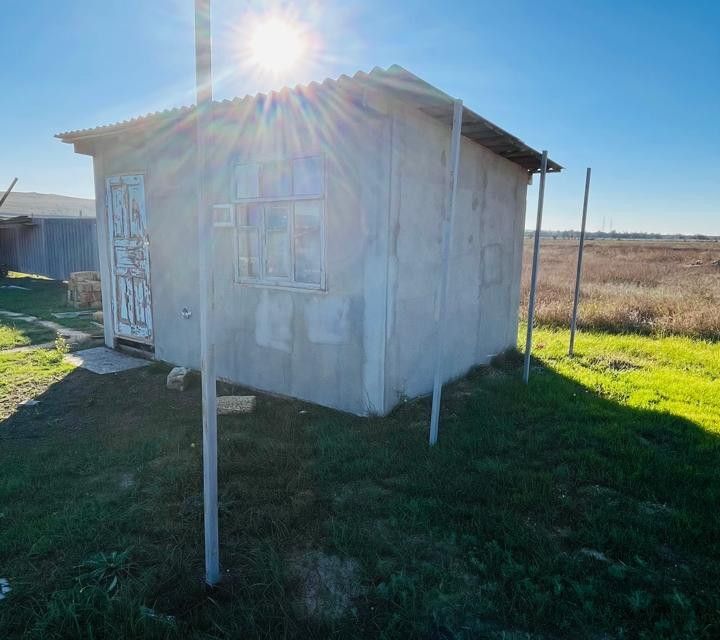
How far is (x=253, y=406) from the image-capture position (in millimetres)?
4938

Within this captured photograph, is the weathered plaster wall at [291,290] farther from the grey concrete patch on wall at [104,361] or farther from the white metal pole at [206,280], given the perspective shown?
the white metal pole at [206,280]

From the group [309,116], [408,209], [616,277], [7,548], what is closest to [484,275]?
[408,209]

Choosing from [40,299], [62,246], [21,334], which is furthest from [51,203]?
[21,334]

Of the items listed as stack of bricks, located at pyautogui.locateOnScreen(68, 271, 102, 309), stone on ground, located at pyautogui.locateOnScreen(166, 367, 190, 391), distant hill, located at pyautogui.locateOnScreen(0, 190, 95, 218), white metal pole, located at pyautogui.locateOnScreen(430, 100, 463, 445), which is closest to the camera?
white metal pole, located at pyautogui.locateOnScreen(430, 100, 463, 445)

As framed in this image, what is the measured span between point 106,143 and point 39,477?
17.5 ft

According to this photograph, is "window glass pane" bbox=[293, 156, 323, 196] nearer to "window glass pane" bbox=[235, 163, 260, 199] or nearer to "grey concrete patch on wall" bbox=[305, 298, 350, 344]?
"window glass pane" bbox=[235, 163, 260, 199]

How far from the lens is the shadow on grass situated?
Result: 7.41 feet

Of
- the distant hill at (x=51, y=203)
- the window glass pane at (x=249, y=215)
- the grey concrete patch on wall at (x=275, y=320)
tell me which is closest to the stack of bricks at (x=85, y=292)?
the window glass pane at (x=249, y=215)

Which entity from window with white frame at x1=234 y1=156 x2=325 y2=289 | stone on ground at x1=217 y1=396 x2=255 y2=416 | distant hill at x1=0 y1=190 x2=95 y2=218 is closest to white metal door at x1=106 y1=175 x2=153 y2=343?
window with white frame at x1=234 y1=156 x2=325 y2=289

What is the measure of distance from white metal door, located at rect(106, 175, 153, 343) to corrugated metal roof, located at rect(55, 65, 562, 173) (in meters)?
0.82

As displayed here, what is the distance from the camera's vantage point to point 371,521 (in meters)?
3.04

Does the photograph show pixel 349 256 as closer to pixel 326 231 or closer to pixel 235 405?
pixel 326 231

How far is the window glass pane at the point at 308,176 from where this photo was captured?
4.85 m

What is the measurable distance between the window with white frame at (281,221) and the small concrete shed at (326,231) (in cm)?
2
